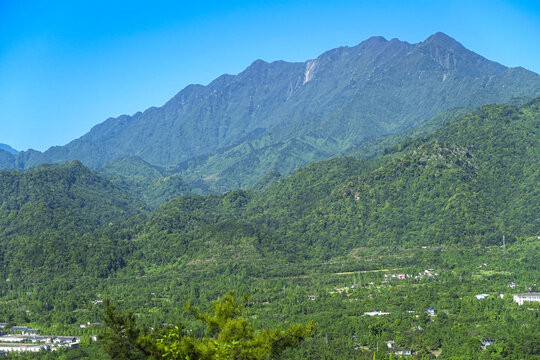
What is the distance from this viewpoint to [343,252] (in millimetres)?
124625

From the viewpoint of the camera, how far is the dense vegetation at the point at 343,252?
7188 centimetres

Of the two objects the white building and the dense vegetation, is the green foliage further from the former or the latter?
the white building

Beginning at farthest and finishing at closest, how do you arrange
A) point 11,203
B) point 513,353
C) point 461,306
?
1. point 11,203
2. point 461,306
3. point 513,353

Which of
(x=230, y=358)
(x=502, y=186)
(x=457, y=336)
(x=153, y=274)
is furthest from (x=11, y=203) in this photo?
(x=230, y=358)

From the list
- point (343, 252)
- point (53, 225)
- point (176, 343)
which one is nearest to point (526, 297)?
point (343, 252)

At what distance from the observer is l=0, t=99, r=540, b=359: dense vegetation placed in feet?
236

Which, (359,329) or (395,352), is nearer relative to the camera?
(395,352)

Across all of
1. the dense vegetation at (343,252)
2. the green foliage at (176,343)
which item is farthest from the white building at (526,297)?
the green foliage at (176,343)

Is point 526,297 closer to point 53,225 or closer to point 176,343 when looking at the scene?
point 176,343

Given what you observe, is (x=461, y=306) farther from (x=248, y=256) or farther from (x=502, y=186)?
(x=502, y=186)

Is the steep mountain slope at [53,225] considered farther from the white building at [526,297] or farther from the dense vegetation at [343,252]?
the white building at [526,297]

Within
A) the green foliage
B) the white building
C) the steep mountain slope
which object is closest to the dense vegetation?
the steep mountain slope

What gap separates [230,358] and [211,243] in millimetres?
95450

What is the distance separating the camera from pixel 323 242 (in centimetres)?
13038
